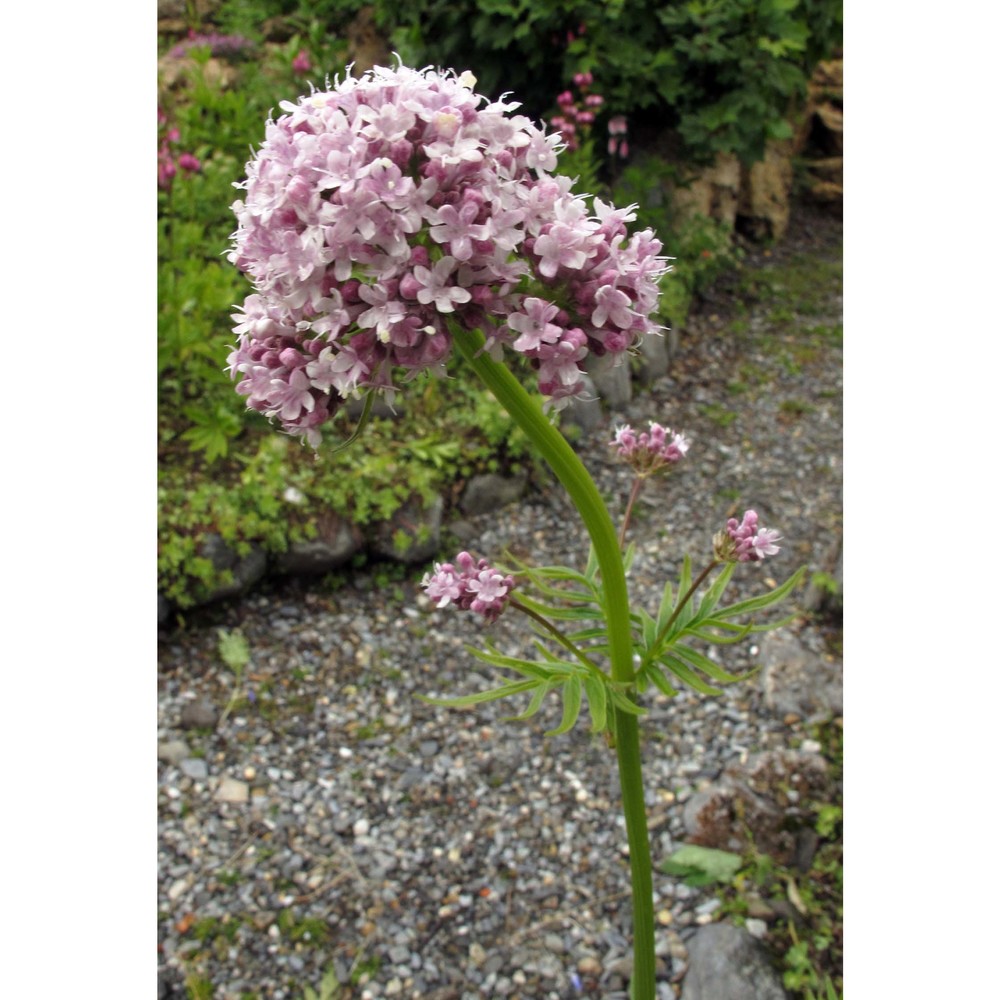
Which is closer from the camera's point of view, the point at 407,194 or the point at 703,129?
the point at 407,194

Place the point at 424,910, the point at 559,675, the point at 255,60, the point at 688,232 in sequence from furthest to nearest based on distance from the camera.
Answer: the point at 255,60 < the point at 688,232 < the point at 424,910 < the point at 559,675

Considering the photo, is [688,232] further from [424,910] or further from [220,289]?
[424,910]

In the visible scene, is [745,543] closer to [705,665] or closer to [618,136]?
[705,665]

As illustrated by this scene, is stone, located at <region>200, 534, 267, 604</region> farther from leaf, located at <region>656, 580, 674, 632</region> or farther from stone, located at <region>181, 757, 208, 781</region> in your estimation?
leaf, located at <region>656, 580, 674, 632</region>

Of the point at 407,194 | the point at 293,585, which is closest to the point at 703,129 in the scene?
the point at 293,585

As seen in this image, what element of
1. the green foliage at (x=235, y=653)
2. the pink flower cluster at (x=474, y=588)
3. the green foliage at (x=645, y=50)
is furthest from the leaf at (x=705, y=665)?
the green foliage at (x=645, y=50)

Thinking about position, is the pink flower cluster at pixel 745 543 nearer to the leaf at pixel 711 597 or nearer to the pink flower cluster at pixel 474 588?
the leaf at pixel 711 597

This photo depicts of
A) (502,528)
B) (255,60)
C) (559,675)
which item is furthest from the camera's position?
(255,60)

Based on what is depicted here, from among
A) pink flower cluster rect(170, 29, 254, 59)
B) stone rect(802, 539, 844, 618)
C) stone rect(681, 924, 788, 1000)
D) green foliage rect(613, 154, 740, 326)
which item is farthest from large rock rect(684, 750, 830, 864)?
pink flower cluster rect(170, 29, 254, 59)
